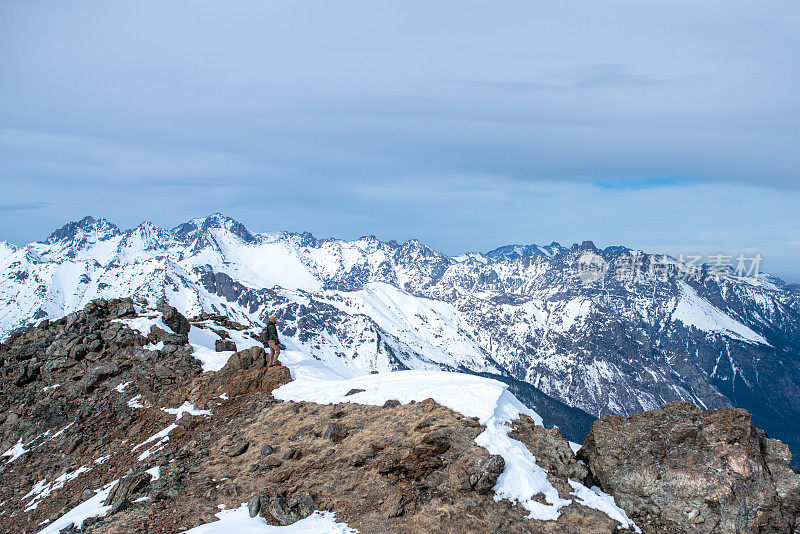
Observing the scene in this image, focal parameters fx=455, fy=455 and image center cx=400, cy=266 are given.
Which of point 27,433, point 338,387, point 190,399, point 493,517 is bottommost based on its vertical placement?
point 27,433

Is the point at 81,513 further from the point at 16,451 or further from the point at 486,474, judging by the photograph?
the point at 486,474

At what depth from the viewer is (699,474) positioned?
17.1 meters

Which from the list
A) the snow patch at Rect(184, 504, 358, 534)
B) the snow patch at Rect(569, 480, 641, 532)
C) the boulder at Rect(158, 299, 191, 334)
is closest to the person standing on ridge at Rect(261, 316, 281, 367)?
the boulder at Rect(158, 299, 191, 334)

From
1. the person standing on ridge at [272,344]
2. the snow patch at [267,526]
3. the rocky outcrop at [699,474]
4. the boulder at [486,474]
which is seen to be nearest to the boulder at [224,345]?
the person standing on ridge at [272,344]

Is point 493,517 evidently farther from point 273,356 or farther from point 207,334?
point 207,334

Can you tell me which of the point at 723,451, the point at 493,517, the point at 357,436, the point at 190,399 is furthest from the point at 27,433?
the point at 723,451

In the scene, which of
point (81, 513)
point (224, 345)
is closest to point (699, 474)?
point (81, 513)

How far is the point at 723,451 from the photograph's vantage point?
17422 millimetres

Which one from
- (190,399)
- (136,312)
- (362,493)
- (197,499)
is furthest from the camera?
(136,312)

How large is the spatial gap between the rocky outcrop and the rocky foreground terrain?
0.13 feet

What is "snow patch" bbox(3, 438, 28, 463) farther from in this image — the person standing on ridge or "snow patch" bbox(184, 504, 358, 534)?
"snow patch" bbox(184, 504, 358, 534)

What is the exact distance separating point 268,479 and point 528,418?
12.2 metres

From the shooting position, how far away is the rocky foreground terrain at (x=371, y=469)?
53.6ft

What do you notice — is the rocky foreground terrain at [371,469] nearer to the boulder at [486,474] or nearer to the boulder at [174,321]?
the boulder at [486,474]
